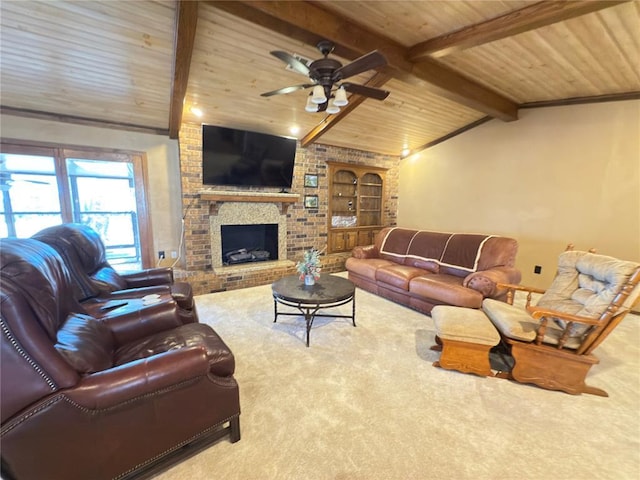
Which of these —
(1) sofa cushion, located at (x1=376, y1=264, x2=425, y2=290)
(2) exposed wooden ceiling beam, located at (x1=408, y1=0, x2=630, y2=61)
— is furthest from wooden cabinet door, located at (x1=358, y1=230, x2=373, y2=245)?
(2) exposed wooden ceiling beam, located at (x1=408, y1=0, x2=630, y2=61)

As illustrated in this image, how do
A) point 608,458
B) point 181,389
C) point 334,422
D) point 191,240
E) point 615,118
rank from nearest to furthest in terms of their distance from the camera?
point 181,389 → point 608,458 → point 334,422 → point 615,118 → point 191,240

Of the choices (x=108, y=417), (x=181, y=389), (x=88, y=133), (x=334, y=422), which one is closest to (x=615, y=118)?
(x=334, y=422)

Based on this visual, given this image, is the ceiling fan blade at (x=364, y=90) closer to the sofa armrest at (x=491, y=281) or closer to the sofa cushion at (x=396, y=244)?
the sofa armrest at (x=491, y=281)

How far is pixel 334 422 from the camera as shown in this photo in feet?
5.42

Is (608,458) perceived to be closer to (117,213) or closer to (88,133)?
(117,213)

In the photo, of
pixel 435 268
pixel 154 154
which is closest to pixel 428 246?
pixel 435 268

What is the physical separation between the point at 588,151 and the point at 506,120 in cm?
116

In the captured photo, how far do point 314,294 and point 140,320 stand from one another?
1.38 metres

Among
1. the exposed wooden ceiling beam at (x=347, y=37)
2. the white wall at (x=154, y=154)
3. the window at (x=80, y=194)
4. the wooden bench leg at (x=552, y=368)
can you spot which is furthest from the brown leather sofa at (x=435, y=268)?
the window at (x=80, y=194)

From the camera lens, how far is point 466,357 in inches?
83.6

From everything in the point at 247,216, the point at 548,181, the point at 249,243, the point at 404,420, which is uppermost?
the point at 548,181

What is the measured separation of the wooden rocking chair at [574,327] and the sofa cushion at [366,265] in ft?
6.08

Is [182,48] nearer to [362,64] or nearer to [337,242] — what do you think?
[362,64]

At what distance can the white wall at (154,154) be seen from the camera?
132 inches
